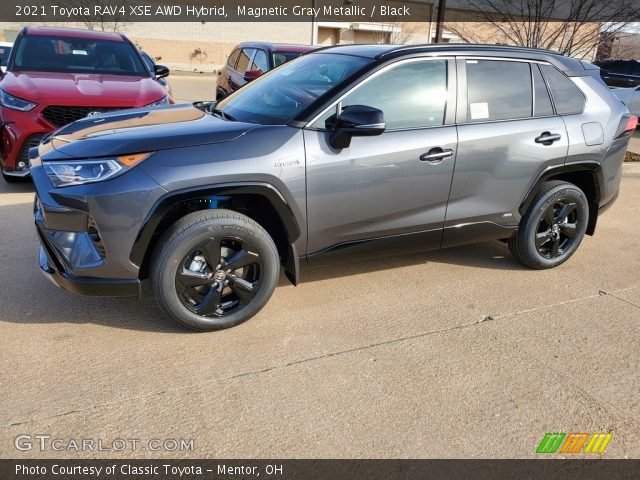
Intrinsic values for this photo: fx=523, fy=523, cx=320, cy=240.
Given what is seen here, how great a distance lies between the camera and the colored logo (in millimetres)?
2414

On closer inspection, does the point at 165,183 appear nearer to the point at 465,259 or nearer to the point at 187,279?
the point at 187,279

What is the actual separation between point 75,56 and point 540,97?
5.48 metres

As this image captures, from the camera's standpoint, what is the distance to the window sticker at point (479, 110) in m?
3.72

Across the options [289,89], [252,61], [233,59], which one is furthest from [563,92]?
[233,59]

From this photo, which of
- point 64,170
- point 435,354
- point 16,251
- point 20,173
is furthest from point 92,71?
point 435,354

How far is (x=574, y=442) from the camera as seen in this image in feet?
8.05

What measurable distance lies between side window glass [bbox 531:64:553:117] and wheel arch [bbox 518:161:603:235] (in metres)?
0.44

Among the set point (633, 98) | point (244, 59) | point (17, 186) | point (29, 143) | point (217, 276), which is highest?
point (244, 59)

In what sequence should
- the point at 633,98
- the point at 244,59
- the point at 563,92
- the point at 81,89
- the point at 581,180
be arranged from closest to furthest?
1. the point at 563,92
2. the point at 581,180
3. the point at 81,89
4. the point at 244,59
5. the point at 633,98

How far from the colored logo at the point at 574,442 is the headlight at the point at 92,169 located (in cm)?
249

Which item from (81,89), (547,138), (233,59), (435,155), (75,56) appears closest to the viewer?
(435,155)

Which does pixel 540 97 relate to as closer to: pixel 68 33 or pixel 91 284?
pixel 91 284

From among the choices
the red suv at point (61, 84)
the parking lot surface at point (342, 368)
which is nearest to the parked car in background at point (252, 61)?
the red suv at point (61, 84)
